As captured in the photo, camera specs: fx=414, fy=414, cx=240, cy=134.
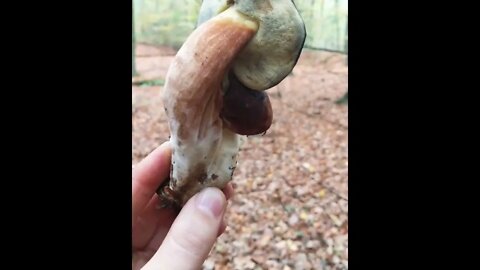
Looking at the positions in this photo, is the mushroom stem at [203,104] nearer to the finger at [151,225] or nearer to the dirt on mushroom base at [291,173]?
the finger at [151,225]

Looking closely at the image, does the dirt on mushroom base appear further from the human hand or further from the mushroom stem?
the mushroom stem

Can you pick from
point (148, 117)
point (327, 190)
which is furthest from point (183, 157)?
point (148, 117)

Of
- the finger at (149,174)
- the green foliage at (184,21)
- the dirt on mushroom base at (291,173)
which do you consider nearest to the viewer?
the finger at (149,174)

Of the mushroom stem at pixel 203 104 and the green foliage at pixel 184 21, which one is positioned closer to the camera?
the mushroom stem at pixel 203 104

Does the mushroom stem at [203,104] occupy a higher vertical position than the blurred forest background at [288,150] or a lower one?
higher

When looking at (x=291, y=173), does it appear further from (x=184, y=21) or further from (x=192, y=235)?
(x=192, y=235)

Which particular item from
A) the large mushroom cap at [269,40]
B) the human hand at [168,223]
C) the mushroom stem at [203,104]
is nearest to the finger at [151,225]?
the human hand at [168,223]
